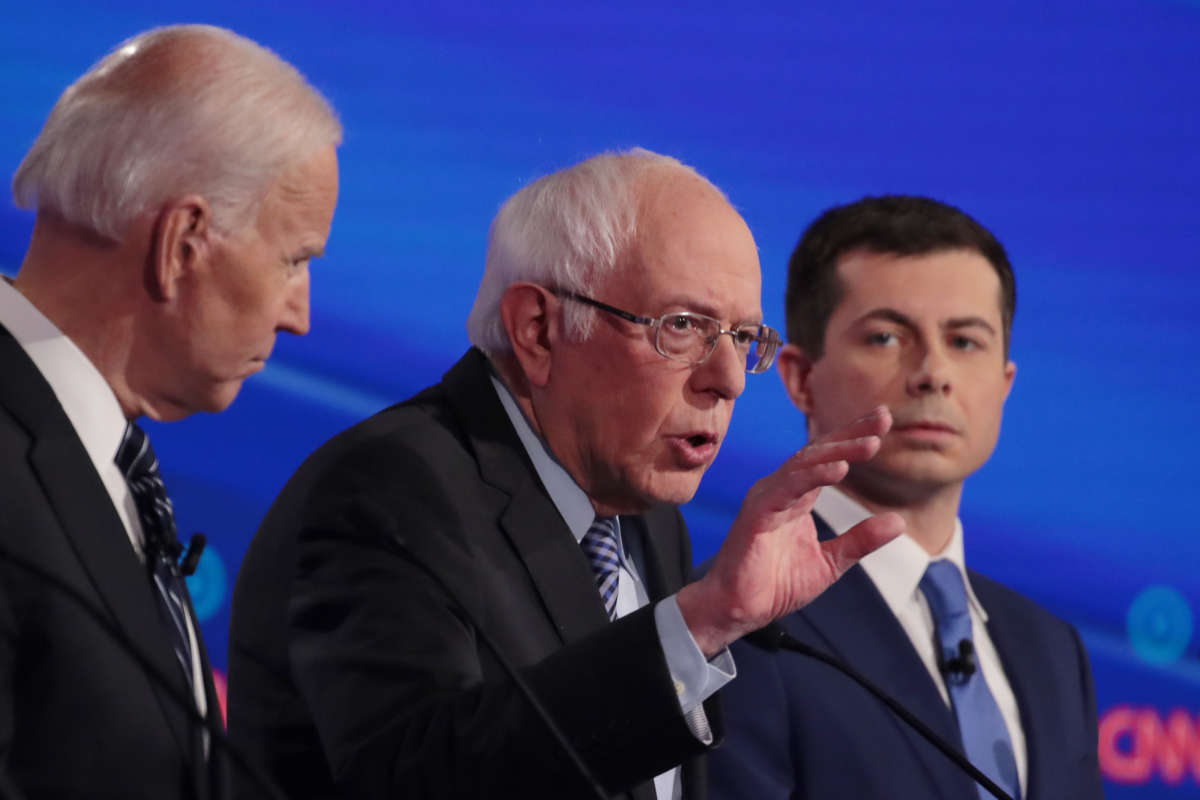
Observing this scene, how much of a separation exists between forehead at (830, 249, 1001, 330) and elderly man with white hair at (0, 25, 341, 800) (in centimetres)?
114

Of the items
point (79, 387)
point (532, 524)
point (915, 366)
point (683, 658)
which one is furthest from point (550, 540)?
point (915, 366)

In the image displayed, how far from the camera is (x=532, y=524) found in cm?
193

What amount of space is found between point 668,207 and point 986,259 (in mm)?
825

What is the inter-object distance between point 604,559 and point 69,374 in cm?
76

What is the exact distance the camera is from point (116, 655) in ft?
4.77

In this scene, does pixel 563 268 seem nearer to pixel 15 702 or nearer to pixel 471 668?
pixel 471 668

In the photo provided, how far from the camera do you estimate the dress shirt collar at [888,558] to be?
249 centimetres

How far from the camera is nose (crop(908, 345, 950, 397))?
2539 mm

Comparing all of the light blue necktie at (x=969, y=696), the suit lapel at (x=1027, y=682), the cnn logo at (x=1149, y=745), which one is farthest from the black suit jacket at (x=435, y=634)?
the cnn logo at (x=1149, y=745)

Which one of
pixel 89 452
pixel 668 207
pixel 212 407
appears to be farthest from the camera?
pixel 668 207

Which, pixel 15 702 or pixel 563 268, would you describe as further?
pixel 563 268

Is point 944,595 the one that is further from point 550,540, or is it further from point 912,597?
point 550,540

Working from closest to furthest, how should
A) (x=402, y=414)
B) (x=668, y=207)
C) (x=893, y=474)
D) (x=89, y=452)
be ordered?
(x=89, y=452) < (x=402, y=414) < (x=668, y=207) < (x=893, y=474)

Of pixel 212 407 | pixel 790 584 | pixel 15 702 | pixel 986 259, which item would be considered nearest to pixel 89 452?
pixel 212 407
